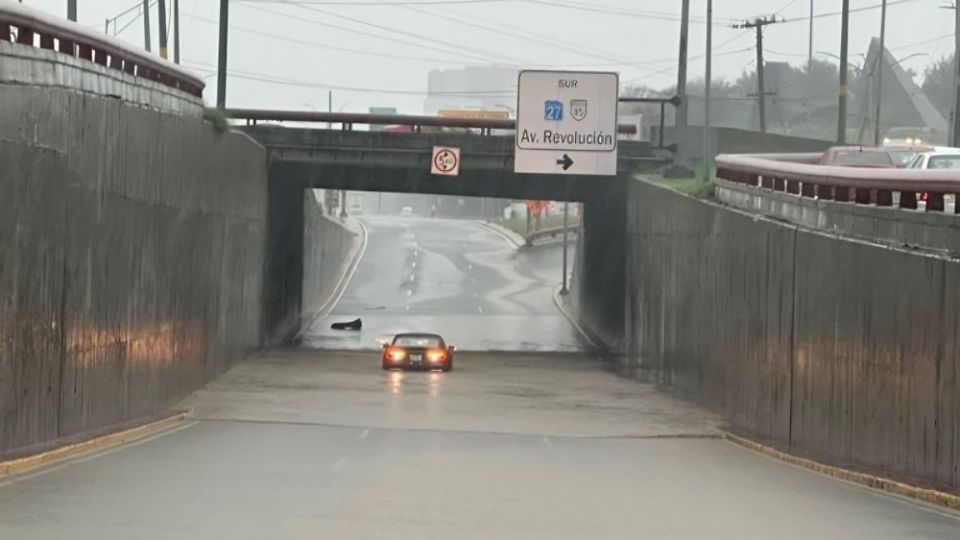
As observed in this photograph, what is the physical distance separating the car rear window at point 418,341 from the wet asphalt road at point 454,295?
10.4 metres

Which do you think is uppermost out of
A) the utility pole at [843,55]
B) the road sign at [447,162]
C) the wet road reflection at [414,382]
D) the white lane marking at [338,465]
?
the utility pole at [843,55]

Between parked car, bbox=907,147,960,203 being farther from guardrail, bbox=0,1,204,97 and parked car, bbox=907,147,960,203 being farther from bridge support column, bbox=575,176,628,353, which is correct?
bridge support column, bbox=575,176,628,353

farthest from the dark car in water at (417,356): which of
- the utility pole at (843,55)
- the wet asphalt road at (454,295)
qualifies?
the utility pole at (843,55)

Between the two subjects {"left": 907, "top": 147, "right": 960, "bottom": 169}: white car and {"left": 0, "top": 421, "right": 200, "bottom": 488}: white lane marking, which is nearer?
{"left": 0, "top": 421, "right": 200, "bottom": 488}: white lane marking

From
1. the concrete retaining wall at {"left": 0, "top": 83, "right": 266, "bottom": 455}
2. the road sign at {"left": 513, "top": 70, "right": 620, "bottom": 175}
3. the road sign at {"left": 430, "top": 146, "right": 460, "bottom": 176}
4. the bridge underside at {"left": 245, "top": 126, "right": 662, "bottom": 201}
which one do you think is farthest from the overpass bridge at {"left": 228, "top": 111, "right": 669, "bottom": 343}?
the concrete retaining wall at {"left": 0, "top": 83, "right": 266, "bottom": 455}

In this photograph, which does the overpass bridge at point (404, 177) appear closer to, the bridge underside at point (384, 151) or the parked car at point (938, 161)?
the bridge underside at point (384, 151)

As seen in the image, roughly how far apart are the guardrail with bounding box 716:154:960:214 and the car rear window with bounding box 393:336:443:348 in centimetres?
1211

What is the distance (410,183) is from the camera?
56125mm

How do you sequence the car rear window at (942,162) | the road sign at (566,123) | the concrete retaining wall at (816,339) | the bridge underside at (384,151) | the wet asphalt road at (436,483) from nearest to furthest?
the wet asphalt road at (436,483) < the concrete retaining wall at (816,339) < the car rear window at (942,162) < the road sign at (566,123) < the bridge underside at (384,151)

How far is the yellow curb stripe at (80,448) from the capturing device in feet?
54.9

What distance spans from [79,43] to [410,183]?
33953 mm

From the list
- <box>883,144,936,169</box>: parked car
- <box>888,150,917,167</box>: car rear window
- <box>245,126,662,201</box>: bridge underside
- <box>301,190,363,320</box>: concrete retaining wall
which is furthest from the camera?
<box>301,190,363,320</box>: concrete retaining wall

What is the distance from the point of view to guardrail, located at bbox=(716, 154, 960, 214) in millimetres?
19422

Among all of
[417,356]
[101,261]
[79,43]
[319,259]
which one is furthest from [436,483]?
[319,259]
